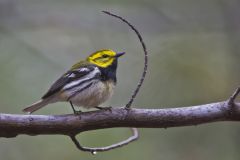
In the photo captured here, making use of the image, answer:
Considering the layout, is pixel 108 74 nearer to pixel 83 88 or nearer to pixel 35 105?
pixel 83 88

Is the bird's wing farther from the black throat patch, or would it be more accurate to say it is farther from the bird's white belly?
the bird's white belly

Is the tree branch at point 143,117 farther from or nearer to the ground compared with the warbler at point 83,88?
farther from the ground

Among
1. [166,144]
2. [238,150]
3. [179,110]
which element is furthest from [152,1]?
[179,110]

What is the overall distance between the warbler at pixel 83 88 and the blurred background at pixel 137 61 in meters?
1.45

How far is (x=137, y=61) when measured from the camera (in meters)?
6.70

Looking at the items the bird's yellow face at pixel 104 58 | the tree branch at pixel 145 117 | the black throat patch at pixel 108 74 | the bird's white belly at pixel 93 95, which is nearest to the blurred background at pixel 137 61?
the bird's yellow face at pixel 104 58

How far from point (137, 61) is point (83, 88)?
2.34 metres

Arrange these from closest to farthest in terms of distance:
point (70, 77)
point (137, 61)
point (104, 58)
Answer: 1. point (70, 77)
2. point (104, 58)
3. point (137, 61)

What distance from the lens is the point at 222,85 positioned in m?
6.12

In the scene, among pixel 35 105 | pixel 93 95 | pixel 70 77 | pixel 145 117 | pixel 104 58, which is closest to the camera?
pixel 145 117

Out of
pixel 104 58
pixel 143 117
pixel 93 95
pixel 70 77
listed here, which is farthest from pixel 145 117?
pixel 104 58

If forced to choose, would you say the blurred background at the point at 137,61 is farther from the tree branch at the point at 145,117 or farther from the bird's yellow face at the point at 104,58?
the tree branch at the point at 145,117

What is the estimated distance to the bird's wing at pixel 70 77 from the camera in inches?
177

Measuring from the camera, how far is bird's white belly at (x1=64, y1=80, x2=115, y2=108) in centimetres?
439
